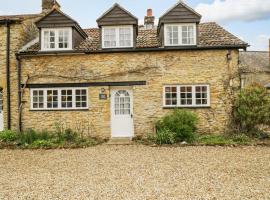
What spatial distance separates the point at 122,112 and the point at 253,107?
6211 mm

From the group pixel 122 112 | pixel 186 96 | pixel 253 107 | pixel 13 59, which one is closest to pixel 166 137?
pixel 186 96

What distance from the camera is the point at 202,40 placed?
48.7ft

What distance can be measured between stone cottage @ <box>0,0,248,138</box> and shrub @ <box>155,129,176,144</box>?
5.36 feet

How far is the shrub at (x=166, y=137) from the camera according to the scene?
41.8 feet

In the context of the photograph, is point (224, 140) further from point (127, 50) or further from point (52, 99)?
point (52, 99)

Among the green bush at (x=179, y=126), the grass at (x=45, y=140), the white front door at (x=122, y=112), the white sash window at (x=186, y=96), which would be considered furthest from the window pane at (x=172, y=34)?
the grass at (x=45, y=140)

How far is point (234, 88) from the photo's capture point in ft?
47.2

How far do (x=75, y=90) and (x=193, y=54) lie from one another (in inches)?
242

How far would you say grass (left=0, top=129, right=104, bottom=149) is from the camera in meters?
12.7

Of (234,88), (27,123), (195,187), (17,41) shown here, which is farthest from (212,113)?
(17,41)

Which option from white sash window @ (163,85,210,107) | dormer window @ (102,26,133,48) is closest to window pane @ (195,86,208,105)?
white sash window @ (163,85,210,107)

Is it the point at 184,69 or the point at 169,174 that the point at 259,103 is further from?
the point at 169,174

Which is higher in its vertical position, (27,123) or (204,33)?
(204,33)

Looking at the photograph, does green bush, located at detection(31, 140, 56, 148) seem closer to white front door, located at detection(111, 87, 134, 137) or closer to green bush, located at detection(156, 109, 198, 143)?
white front door, located at detection(111, 87, 134, 137)
